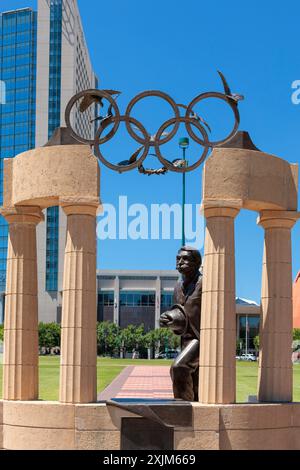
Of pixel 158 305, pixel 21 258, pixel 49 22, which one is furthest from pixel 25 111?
pixel 21 258

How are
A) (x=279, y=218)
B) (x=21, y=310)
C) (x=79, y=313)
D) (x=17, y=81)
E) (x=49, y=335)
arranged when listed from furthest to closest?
(x=17, y=81)
(x=49, y=335)
(x=279, y=218)
(x=21, y=310)
(x=79, y=313)

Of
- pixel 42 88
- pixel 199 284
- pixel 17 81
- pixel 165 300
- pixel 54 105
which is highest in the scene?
pixel 17 81

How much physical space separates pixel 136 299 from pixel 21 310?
356ft

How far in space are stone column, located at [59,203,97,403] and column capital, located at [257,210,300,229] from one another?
3.94 m

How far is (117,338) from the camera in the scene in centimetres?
11050

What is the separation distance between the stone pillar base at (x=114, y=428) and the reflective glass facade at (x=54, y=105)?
129287mm

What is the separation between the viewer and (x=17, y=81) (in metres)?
146

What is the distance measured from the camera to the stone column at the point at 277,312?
15.9 metres

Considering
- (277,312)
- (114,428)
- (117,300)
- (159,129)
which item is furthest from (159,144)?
(117,300)

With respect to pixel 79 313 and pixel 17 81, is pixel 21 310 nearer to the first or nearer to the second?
pixel 79 313

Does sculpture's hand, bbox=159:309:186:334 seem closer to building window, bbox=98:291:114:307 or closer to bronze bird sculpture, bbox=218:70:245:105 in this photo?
bronze bird sculpture, bbox=218:70:245:105

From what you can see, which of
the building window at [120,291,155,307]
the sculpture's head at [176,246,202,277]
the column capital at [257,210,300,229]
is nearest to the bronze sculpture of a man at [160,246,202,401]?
the sculpture's head at [176,246,202,277]

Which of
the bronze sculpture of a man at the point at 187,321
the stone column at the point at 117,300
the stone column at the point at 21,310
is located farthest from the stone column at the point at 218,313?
the stone column at the point at 117,300
